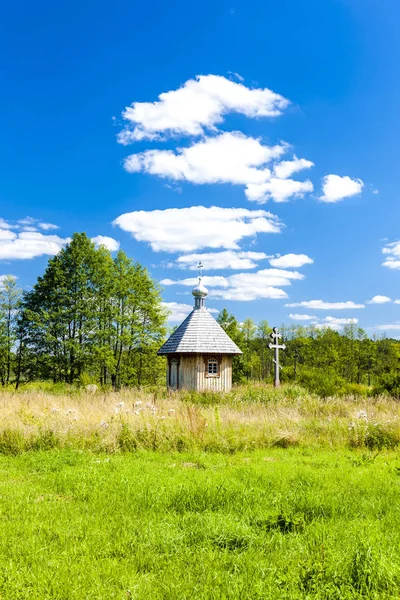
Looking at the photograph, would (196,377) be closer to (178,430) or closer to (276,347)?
(276,347)

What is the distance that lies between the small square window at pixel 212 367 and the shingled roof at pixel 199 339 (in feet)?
2.58

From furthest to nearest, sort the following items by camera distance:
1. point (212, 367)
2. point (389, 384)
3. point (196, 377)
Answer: point (212, 367)
point (196, 377)
point (389, 384)

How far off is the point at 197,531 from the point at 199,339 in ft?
62.4

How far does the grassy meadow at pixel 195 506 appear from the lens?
395 centimetres

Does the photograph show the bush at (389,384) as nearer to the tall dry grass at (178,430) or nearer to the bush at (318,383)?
the bush at (318,383)

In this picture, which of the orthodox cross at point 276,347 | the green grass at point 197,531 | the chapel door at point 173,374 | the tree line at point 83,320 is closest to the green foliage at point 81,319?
the tree line at point 83,320

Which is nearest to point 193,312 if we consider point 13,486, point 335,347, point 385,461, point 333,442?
point 333,442

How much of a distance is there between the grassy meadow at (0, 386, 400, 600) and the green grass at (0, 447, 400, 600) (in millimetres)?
17

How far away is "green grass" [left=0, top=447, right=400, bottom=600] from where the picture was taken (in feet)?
12.7

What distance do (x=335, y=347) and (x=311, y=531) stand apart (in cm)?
4788

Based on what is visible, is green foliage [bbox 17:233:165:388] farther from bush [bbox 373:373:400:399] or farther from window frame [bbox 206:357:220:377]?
bush [bbox 373:373:400:399]

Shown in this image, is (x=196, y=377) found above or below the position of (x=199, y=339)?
below

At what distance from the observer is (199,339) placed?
24.0 metres

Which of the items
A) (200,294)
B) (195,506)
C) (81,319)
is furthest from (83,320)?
(195,506)
